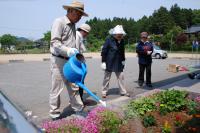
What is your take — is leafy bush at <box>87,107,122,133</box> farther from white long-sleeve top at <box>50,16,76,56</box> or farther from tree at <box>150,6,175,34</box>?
tree at <box>150,6,175,34</box>

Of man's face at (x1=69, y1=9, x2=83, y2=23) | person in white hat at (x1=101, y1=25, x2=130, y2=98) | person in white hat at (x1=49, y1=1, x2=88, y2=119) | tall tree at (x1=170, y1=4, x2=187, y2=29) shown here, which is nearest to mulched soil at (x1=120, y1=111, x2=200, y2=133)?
person in white hat at (x1=49, y1=1, x2=88, y2=119)

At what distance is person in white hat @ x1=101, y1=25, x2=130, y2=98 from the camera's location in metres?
7.60

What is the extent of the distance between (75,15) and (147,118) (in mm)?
2037

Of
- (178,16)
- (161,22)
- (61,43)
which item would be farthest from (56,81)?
(178,16)

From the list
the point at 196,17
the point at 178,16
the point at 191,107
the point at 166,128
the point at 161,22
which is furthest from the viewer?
the point at 196,17

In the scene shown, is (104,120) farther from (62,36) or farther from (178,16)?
(178,16)

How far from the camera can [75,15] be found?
4.81 meters

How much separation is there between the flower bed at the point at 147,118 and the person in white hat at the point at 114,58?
217cm

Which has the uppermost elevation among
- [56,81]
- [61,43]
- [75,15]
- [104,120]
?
[75,15]

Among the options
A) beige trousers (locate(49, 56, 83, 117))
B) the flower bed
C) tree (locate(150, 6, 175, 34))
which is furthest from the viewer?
tree (locate(150, 6, 175, 34))

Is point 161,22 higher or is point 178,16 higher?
point 178,16

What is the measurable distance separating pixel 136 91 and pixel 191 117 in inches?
168

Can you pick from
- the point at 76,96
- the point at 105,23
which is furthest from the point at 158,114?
the point at 105,23

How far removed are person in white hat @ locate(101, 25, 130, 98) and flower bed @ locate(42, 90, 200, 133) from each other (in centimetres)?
217
